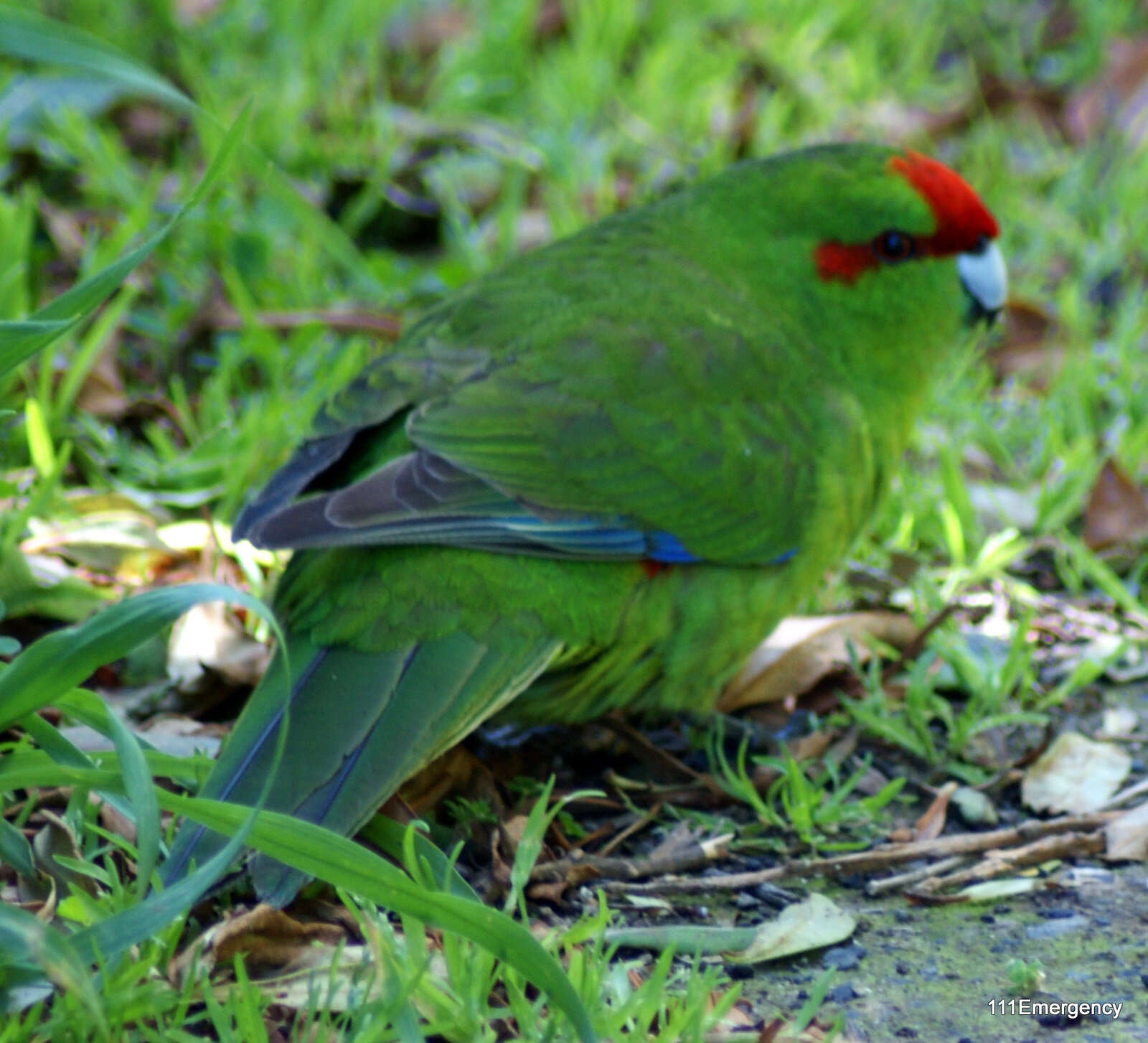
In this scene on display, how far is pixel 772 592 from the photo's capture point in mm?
2572

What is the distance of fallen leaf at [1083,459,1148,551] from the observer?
10.3ft

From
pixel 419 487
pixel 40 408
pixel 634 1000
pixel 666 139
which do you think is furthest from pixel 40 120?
pixel 634 1000

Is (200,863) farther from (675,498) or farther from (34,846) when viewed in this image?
(675,498)

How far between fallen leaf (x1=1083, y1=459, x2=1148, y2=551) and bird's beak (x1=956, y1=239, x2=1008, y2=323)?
19.3 inches

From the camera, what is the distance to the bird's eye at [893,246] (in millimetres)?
2929

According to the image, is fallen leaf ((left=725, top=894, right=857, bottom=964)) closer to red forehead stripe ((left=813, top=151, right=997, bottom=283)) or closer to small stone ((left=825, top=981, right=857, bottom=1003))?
small stone ((left=825, top=981, right=857, bottom=1003))

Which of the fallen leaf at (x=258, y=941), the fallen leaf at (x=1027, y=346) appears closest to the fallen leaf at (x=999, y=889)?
the fallen leaf at (x=258, y=941)

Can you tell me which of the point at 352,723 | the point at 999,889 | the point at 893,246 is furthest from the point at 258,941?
the point at 893,246

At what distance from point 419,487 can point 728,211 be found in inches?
42.9

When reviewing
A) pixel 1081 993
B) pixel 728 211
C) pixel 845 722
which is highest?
pixel 728 211

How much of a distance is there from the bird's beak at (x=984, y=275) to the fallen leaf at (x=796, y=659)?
71 cm

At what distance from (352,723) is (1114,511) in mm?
1879

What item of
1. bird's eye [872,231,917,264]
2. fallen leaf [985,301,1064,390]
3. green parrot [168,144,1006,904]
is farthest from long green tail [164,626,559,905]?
fallen leaf [985,301,1064,390]

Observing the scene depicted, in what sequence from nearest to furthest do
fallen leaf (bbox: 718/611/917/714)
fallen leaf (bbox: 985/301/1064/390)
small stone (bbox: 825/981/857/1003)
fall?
small stone (bbox: 825/981/857/1003), fallen leaf (bbox: 718/611/917/714), fallen leaf (bbox: 985/301/1064/390)
